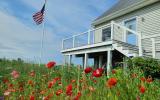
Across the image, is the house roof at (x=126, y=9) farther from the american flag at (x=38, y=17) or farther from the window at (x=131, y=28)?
the american flag at (x=38, y=17)

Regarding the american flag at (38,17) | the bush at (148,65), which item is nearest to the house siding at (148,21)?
the bush at (148,65)

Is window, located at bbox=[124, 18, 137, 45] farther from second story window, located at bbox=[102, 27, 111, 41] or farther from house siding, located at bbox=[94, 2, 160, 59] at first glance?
second story window, located at bbox=[102, 27, 111, 41]

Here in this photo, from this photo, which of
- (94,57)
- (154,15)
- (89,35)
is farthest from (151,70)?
(94,57)

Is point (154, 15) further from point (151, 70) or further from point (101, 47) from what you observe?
point (151, 70)

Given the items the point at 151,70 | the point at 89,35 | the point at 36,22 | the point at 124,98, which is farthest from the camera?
the point at 36,22

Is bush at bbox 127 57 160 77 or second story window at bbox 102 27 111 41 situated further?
second story window at bbox 102 27 111 41

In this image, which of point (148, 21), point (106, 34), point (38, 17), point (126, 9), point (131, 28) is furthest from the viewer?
point (38, 17)

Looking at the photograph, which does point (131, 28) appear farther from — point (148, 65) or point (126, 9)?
point (148, 65)

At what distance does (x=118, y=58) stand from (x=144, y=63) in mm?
9000

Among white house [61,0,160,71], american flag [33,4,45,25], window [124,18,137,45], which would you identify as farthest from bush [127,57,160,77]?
american flag [33,4,45,25]

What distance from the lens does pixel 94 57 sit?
25.7 metres

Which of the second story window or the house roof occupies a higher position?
the house roof

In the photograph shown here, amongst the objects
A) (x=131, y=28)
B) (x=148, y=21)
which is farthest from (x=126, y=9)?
(x=148, y=21)

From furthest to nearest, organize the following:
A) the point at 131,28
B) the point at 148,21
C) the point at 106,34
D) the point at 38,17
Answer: the point at 38,17
the point at 106,34
the point at 131,28
the point at 148,21
